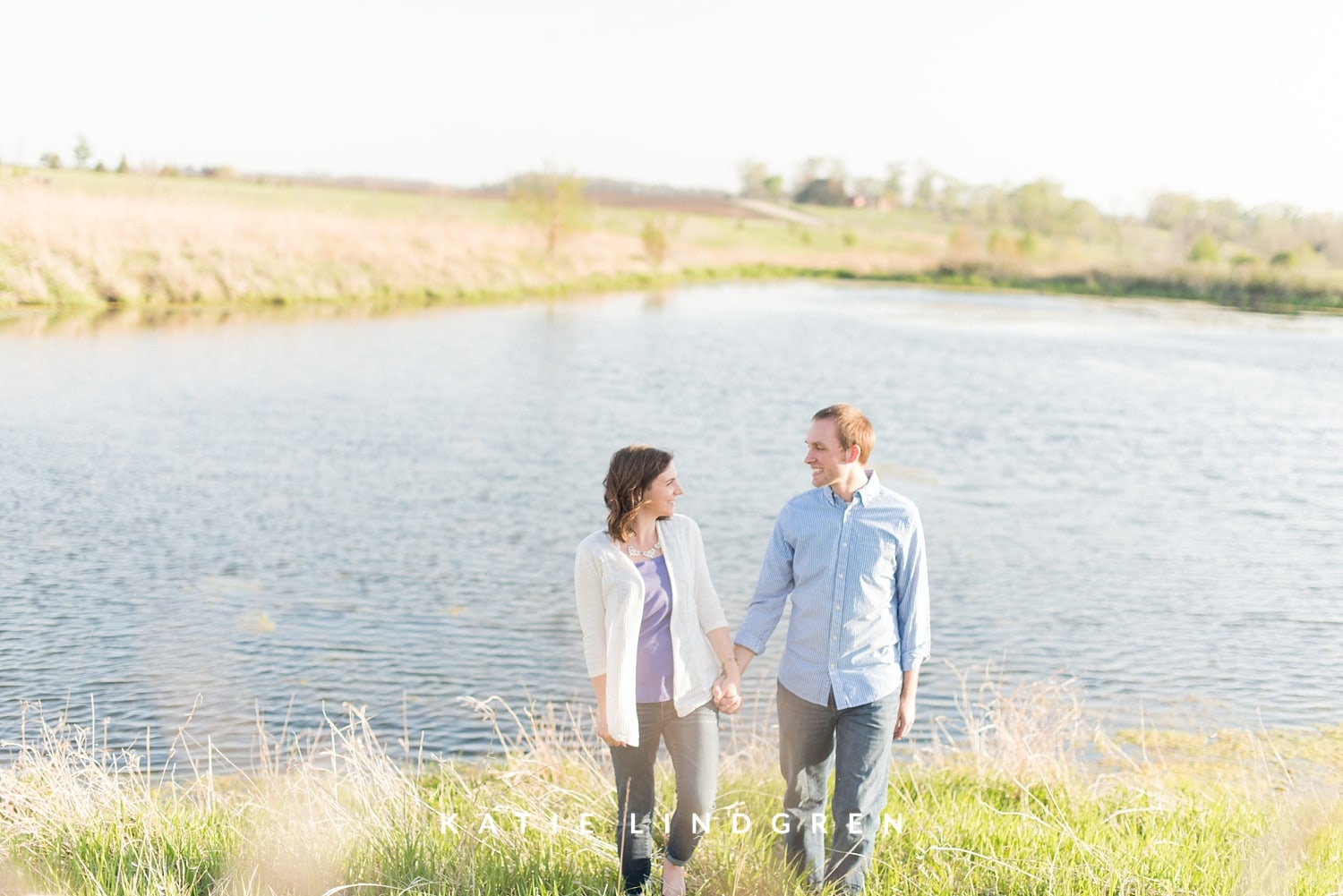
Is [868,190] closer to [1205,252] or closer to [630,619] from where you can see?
[1205,252]

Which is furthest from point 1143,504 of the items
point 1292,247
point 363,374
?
point 1292,247

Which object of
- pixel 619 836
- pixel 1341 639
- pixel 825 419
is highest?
pixel 825 419

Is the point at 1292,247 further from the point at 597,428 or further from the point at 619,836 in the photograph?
the point at 619,836

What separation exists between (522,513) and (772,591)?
10202mm

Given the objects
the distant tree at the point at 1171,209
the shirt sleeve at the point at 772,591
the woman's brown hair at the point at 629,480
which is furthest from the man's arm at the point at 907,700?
the distant tree at the point at 1171,209

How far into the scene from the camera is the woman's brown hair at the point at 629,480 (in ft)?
15.9

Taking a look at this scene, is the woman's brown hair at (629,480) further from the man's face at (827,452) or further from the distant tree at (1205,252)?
the distant tree at (1205,252)

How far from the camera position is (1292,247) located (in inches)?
3211

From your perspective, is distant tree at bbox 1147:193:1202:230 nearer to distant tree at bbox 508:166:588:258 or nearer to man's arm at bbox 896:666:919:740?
distant tree at bbox 508:166:588:258

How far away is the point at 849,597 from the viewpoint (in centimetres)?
512

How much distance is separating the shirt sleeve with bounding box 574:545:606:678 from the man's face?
0.96 metres

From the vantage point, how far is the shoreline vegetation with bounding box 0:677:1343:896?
16.8 feet

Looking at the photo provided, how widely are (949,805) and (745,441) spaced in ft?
46.9

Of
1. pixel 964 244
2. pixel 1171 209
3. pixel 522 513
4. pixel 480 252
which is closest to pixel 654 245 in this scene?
pixel 480 252
